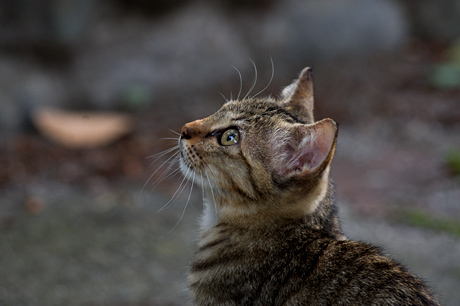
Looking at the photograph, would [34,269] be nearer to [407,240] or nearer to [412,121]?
[407,240]

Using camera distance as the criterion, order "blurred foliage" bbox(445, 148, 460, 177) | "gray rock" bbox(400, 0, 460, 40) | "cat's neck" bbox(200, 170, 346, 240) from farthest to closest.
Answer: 1. "gray rock" bbox(400, 0, 460, 40)
2. "blurred foliage" bbox(445, 148, 460, 177)
3. "cat's neck" bbox(200, 170, 346, 240)

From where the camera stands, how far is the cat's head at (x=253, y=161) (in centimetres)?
277

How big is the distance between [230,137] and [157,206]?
2.83 m

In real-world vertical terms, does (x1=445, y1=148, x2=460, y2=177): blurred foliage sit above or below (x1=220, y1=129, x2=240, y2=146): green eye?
above

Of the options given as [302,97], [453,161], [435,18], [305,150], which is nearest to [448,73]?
[435,18]

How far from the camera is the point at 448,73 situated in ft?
27.6

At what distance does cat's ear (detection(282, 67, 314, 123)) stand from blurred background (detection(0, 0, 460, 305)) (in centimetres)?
93

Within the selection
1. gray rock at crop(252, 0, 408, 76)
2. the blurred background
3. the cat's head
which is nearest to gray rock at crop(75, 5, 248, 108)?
the blurred background

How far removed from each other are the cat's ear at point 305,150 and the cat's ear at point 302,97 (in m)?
0.50

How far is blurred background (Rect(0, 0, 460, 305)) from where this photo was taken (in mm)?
4758

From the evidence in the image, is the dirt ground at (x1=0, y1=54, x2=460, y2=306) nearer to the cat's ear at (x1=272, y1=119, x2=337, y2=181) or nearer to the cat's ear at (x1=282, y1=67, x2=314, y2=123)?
the cat's ear at (x1=282, y1=67, x2=314, y2=123)

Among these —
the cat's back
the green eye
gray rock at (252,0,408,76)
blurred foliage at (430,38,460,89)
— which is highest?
gray rock at (252,0,408,76)

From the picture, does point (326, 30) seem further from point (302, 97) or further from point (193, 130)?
point (193, 130)

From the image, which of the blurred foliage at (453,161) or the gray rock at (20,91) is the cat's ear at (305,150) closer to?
the blurred foliage at (453,161)
